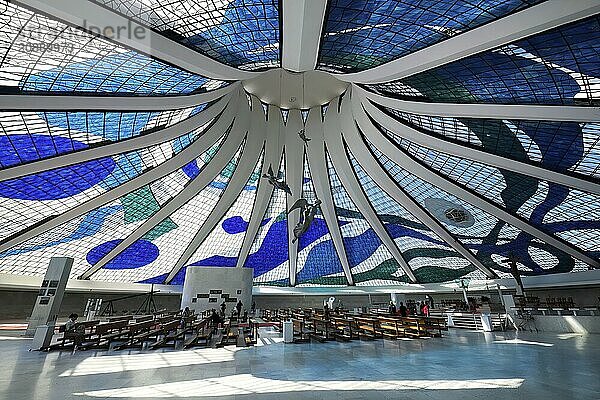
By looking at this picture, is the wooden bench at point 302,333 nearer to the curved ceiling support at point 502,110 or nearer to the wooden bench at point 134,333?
the wooden bench at point 134,333

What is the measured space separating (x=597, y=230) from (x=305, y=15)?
75.2 ft

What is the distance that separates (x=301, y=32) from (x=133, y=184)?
604 inches

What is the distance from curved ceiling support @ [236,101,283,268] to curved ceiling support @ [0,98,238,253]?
12.6 ft

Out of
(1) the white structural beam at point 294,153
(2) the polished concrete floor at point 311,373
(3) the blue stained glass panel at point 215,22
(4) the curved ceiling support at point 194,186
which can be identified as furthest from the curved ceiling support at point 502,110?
(4) the curved ceiling support at point 194,186

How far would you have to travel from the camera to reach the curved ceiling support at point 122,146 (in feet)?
54.5

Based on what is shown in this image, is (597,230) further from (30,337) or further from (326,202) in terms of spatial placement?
(30,337)

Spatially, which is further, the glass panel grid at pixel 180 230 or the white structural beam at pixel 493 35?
the glass panel grid at pixel 180 230

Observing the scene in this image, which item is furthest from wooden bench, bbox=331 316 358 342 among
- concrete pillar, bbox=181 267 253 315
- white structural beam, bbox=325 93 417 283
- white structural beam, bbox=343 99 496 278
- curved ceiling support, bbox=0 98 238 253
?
curved ceiling support, bbox=0 98 238 253

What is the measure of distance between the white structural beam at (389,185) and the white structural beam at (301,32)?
9.60 metres

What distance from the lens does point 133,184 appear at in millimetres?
22062

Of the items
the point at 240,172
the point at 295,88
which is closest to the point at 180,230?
the point at 240,172

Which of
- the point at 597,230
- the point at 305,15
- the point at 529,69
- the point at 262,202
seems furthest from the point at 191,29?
the point at 597,230

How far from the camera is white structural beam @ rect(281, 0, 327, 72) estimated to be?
1155 centimetres

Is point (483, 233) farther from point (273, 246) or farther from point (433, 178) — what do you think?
point (273, 246)
